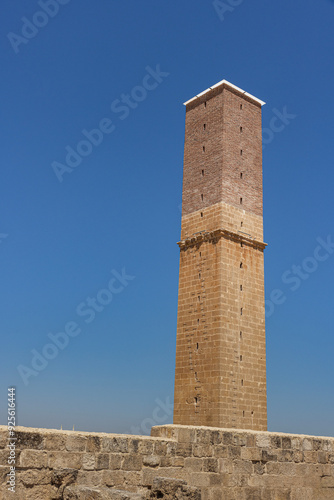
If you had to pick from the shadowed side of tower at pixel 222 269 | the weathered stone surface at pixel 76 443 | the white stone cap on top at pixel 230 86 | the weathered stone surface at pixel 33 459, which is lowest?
the weathered stone surface at pixel 33 459

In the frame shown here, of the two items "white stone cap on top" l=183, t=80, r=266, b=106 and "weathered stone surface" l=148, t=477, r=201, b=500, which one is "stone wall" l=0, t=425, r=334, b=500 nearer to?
"weathered stone surface" l=148, t=477, r=201, b=500

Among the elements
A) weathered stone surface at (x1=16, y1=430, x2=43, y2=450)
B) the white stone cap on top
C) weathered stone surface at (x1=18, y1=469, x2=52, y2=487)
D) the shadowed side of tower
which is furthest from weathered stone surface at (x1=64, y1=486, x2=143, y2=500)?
the white stone cap on top

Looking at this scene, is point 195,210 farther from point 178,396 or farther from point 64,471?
point 64,471

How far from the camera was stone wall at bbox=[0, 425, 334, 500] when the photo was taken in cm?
465

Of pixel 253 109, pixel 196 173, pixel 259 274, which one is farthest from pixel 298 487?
pixel 253 109

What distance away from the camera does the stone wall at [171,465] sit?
15.3 ft

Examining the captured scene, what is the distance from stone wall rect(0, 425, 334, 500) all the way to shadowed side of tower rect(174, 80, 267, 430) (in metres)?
11.4

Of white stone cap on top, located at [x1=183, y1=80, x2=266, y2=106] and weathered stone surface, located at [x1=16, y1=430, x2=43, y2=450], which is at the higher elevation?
white stone cap on top, located at [x1=183, y1=80, x2=266, y2=106]

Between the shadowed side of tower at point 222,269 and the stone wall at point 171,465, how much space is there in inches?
447

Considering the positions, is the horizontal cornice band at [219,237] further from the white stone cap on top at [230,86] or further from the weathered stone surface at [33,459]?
the weathered stone surface at [33,459]

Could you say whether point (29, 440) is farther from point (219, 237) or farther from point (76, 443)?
point (219, 237)

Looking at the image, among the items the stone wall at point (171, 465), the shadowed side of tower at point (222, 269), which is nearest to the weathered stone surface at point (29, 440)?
the stone wall at point (171, 465)

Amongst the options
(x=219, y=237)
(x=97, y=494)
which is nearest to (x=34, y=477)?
(x=97, y=494)

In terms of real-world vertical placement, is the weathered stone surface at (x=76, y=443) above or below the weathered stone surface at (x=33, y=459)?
above
